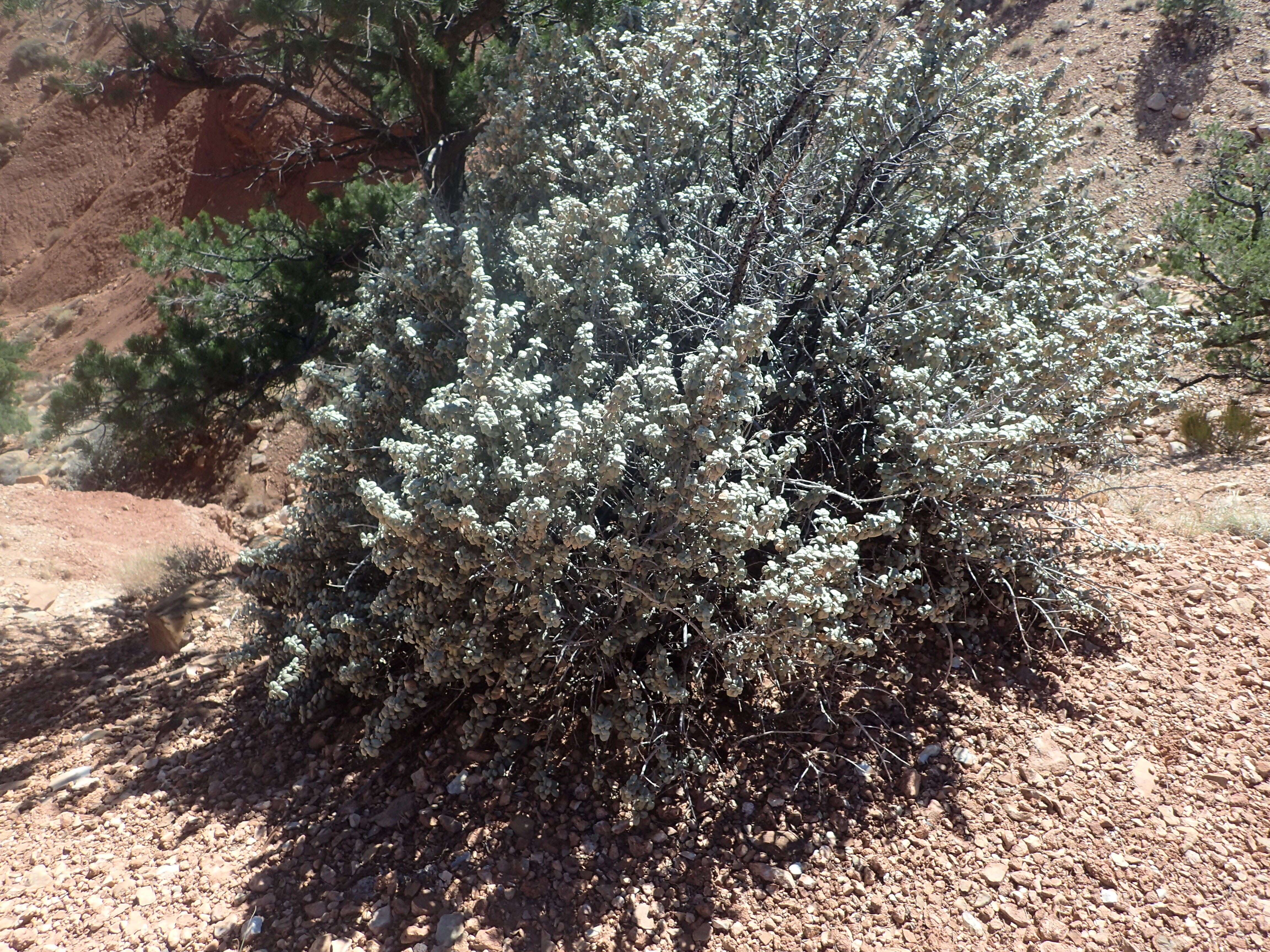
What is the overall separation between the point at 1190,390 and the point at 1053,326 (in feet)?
11.9

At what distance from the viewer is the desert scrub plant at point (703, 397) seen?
9.21 feet

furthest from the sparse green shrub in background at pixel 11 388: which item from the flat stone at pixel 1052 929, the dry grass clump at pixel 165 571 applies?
the flat stone at pixel 1052 929

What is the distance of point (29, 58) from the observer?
822 inches

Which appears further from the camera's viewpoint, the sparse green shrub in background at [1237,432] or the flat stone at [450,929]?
the sparse green shrub in background at [1237,432]

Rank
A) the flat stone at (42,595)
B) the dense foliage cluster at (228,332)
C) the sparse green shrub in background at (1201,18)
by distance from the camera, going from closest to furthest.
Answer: the dense foliage cluster at (228,332)
the flat stone at (42,595)
the sparse green shrub in background at (1201,18)

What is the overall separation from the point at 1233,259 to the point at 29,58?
2479 centimetres

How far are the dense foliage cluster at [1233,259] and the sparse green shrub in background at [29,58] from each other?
23409mm

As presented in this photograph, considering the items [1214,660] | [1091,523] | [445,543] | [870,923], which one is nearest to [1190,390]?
[1091,523]

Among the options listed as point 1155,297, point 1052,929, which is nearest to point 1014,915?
point 1052,929

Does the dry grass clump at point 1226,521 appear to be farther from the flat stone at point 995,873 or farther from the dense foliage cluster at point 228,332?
the dense foliage cluster at point 228,332

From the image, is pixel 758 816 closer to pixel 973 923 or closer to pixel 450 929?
pixel 973 923

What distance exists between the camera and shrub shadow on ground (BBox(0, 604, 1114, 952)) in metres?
2.80

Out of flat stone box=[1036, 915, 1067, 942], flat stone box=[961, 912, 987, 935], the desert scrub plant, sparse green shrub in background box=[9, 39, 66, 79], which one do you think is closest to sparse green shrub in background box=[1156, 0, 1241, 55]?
the desert scrub plant

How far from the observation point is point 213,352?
5285 mm
